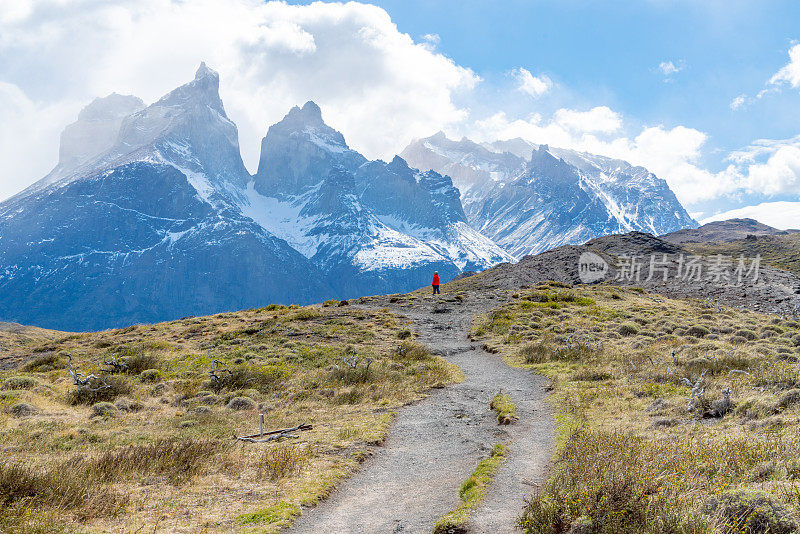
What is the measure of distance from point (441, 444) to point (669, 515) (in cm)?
765

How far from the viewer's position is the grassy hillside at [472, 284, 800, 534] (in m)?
5.94

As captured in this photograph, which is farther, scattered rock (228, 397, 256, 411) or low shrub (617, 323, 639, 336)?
low shrub (617, 323, 639, 336)

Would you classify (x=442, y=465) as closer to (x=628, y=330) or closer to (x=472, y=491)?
(x=472, y=491)

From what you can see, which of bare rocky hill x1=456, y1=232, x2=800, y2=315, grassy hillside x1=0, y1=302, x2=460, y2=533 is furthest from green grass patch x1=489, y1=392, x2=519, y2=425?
bare rocky hill x1=456, y1=232, x2=800, y2=315

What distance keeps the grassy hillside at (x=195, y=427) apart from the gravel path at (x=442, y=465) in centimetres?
67

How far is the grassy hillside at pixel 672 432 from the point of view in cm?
594

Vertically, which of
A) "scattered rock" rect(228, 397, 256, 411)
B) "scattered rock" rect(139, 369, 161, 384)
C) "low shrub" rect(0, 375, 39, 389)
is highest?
"scattered rock" rect(228, 397, 256, 411)

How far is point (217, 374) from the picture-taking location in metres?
22.2

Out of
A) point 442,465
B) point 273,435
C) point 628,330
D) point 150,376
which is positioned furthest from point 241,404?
point 628,330

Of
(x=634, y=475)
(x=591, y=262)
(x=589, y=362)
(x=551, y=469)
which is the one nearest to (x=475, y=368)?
(x=589, y=362)

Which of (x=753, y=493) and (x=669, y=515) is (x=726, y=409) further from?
(x=669, y=515)

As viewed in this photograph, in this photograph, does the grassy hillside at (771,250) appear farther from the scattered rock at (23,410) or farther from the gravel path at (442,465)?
the scattered rock at (23,410)

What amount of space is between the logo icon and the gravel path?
222ft

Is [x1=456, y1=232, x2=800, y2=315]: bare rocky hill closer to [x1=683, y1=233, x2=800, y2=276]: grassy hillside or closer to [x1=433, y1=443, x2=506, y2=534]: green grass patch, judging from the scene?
[x1=433, y1=443, x2=506, y2=534]: green grass patch
